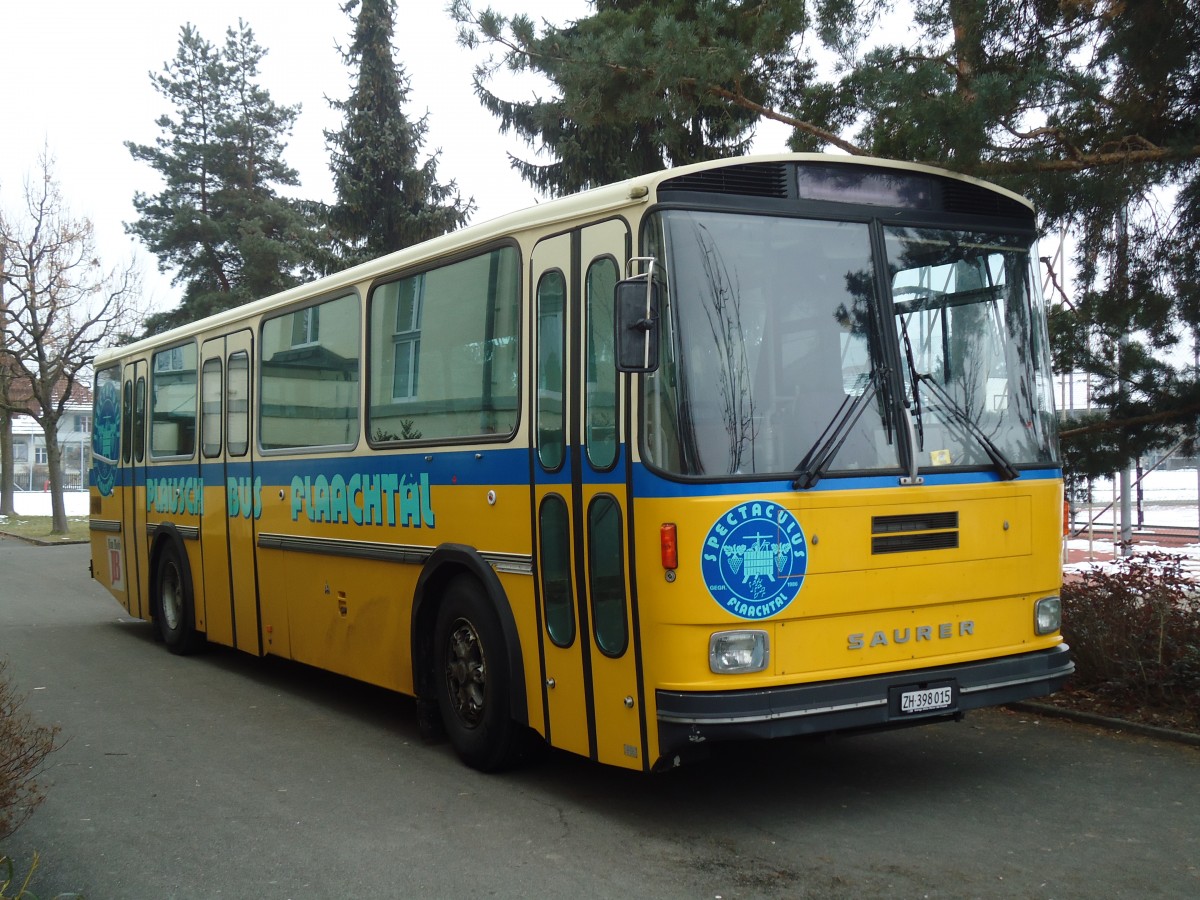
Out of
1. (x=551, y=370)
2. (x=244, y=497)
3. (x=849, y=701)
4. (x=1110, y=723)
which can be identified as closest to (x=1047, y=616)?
(x=849, y=701)

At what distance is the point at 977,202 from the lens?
22.8 feet

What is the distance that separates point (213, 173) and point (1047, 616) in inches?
1715

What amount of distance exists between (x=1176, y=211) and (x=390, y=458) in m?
5.45

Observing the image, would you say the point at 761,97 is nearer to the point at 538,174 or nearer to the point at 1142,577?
the point at 1142,577

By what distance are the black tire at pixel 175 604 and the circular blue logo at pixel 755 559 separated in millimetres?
7795

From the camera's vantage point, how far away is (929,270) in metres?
6.67

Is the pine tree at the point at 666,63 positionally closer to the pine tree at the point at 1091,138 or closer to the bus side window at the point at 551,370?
the pine tree at the point at 1091,138

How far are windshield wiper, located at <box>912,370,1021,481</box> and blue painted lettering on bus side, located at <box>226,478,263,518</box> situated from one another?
602 cm

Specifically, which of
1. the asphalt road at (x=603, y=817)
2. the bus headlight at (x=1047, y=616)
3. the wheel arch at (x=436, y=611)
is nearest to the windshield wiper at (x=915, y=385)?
the bus headlight at (x=1047, y=616)

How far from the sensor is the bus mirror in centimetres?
580

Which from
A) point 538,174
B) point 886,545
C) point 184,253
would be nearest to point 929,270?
point 886,545

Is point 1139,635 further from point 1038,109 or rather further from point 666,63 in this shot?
point 666,63

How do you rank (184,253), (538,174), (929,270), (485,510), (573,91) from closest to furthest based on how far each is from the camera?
1. (929,270)
2. (485,510)
3. (573,91)
4. (538,174)
5. (184,253)

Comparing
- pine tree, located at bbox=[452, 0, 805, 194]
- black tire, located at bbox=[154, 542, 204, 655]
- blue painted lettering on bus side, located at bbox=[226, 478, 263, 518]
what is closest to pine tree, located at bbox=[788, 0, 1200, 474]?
pine tree, located at bbox=[452, 0, 805, 194]
